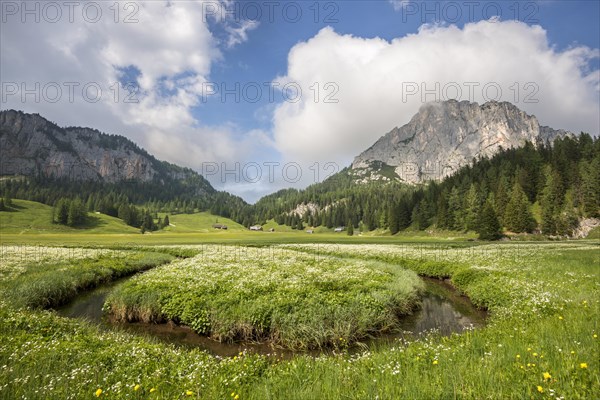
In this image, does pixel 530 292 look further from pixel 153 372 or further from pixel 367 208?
pixel 367 208

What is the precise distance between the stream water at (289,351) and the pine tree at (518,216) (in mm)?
85695

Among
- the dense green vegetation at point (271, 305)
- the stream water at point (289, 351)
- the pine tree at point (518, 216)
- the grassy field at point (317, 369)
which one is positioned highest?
the pine tree at point (518, 216)

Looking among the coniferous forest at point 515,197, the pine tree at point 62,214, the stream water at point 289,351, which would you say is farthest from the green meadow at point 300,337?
the pine tree at point 62,214

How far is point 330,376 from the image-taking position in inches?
242

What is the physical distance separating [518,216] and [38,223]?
184 m

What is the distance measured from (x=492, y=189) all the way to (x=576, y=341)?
12874cm

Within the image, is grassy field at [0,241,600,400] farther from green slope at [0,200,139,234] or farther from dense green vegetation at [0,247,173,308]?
green slope at [0,200,139,234]

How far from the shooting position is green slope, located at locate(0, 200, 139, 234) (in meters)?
106

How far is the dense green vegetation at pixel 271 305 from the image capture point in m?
13.1

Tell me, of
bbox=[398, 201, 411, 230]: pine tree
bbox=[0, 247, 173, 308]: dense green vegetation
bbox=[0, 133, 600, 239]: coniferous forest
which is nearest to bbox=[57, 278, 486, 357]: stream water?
bbox=[0, 247, 173, 308]: dense green vegetation

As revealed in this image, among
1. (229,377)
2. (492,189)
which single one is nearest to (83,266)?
(229,377)

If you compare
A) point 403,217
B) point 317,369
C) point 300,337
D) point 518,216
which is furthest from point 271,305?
point 403,217

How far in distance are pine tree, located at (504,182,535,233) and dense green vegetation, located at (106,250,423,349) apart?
90.9m

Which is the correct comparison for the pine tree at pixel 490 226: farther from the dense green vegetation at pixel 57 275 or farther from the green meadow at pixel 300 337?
the dense green vegetation at pixel 57 275
